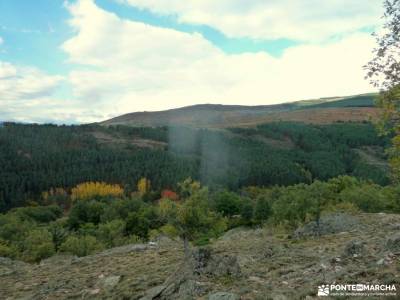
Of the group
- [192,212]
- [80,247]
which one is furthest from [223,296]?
[80,247]

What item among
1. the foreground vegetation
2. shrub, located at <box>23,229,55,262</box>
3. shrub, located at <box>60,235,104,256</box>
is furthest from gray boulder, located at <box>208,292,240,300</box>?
shrub, located at <box>23,229,55,262</box>

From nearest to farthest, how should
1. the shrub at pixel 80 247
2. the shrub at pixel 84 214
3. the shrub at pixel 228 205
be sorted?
the shrub at pixel 80 247 → the shrub at pixel 84 214 → the shrub at pixel 228 205

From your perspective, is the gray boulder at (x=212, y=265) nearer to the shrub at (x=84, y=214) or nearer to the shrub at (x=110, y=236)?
the shrub at (x=110, y=236)

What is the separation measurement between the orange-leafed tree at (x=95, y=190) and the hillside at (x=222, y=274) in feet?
448

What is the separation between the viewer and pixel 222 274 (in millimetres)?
17562

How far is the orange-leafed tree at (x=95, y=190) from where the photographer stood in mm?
163800

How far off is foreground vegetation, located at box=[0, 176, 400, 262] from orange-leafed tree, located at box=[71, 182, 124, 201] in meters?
23.0

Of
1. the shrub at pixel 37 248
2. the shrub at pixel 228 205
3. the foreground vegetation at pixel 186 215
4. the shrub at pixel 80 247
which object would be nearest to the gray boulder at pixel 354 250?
the foreground vegetation at pixel 186 215

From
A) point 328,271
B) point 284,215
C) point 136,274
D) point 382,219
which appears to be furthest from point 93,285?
point 284,215

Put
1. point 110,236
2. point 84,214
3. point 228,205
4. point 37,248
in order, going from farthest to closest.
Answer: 1. point 84,214
2. point 228,205
3. point 110,236
4. point 37,248

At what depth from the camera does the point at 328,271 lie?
1538cm

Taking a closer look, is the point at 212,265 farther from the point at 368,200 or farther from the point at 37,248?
the point at 368,200

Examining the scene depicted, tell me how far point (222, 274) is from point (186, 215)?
9507 mm

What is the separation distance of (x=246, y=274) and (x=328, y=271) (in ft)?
13.1
